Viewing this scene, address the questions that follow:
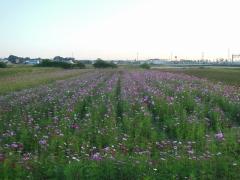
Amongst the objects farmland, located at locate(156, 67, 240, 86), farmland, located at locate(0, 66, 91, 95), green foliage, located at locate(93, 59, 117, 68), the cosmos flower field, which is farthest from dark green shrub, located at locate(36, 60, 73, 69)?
the cosmos flower field

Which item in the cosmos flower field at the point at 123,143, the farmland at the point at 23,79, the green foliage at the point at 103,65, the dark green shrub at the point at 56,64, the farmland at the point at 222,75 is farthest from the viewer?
the green foliage at the point at 103,65

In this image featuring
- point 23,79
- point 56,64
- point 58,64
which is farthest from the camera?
point 56,64

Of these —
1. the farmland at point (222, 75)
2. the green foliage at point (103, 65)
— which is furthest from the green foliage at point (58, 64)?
the farmland at point (222, 75)

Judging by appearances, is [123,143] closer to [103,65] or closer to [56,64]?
[56,64]

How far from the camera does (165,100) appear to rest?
1518cm

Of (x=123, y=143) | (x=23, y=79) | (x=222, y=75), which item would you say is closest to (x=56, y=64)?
(x=222, y=75)

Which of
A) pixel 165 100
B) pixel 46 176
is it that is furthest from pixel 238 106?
pixel 46 176

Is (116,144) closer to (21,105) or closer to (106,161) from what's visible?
(106,161)

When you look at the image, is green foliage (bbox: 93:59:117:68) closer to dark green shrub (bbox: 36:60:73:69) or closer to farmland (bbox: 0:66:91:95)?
dark green shrub (bbox: 36:60:73:69)

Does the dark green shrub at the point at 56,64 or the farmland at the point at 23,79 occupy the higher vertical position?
the dark green shrub at the point at 56,64

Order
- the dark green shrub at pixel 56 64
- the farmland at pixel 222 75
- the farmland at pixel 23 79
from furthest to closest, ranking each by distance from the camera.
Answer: the dark green shrub at pixel 56 64
the farmland at pixel 222 75
the farmland at pixel 23 79

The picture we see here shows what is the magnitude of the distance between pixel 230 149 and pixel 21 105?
343 inches

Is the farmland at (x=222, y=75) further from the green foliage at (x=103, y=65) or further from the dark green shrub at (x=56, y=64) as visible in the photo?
the green foliage at (x=103, y=65)

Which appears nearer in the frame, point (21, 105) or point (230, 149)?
point (230, 149)
